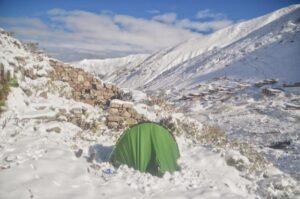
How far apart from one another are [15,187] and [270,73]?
25590 mm

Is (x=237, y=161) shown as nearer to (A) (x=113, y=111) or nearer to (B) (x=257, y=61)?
(A) (x=113, y=111)

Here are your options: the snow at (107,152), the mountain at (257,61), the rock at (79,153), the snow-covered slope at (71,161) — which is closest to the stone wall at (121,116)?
the snow at (107,152)

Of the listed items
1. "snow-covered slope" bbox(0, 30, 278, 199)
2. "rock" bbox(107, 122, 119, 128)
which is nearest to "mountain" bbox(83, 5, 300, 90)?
"rock" bbox(107, 122, 119, 128)

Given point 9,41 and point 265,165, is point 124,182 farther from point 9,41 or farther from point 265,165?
point 9,41

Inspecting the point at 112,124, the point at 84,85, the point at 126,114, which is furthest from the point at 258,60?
the point at 112,124

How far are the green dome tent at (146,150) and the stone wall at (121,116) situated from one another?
2.31m

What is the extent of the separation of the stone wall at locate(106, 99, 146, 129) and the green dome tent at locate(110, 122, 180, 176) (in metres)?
2.31

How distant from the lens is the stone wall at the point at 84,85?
12.7 meters

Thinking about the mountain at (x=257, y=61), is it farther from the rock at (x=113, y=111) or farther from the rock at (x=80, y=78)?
the rock at (x=113, y=111)

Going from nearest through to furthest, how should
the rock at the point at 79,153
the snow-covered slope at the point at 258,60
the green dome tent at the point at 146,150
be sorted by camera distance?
the green dome tent at the point at 146,150 < the rock at the point at 79,153 < the snow-covered slope at the point at 258,60

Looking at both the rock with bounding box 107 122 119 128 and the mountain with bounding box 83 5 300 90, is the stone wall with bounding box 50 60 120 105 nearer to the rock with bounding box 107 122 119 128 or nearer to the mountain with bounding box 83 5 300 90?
the rock with bounding box 107 122 119 128

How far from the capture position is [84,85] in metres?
13.5

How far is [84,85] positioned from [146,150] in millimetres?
6108

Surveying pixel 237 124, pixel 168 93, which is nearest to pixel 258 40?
pixel 168 93
